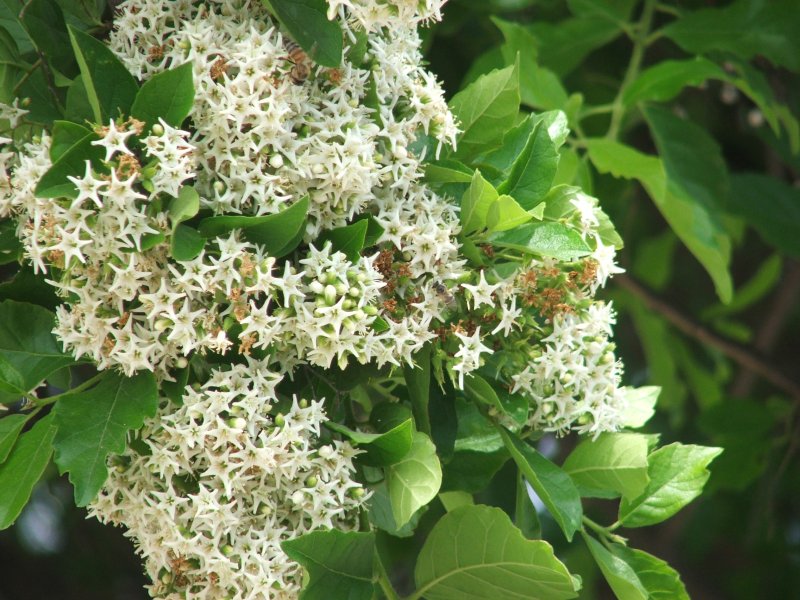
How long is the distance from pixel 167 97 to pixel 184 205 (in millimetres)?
105

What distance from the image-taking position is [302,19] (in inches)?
40.9

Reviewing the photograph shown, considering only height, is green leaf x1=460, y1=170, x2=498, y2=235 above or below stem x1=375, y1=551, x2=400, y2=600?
above

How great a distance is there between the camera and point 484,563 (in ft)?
3.68

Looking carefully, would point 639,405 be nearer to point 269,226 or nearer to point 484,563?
point 484,563

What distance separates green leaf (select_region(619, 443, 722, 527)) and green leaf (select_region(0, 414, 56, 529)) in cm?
67

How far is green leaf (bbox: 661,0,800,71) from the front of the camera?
1.90 meters

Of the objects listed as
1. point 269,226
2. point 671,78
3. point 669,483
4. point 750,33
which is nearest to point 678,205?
point 671,78

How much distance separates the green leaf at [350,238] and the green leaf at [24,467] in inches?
13.4

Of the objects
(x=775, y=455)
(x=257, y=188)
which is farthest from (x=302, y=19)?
(x=775, y=455)

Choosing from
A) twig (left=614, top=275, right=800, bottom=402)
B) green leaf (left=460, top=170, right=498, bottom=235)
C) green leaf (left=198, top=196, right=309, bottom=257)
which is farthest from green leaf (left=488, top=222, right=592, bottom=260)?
twig (left=614, top=275, right=800, bottom=402)

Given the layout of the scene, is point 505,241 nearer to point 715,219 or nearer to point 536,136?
point 536,136

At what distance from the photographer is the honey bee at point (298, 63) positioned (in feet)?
3.44

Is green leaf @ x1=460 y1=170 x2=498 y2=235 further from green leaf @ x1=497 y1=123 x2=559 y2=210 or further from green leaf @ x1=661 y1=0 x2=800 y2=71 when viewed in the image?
green leaf @ x1=661 y1=0 x2=800 y2=71

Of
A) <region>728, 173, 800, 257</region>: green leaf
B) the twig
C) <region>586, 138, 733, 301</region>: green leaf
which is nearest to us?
<region>586, 138, 733, 301</region>: green leaf
